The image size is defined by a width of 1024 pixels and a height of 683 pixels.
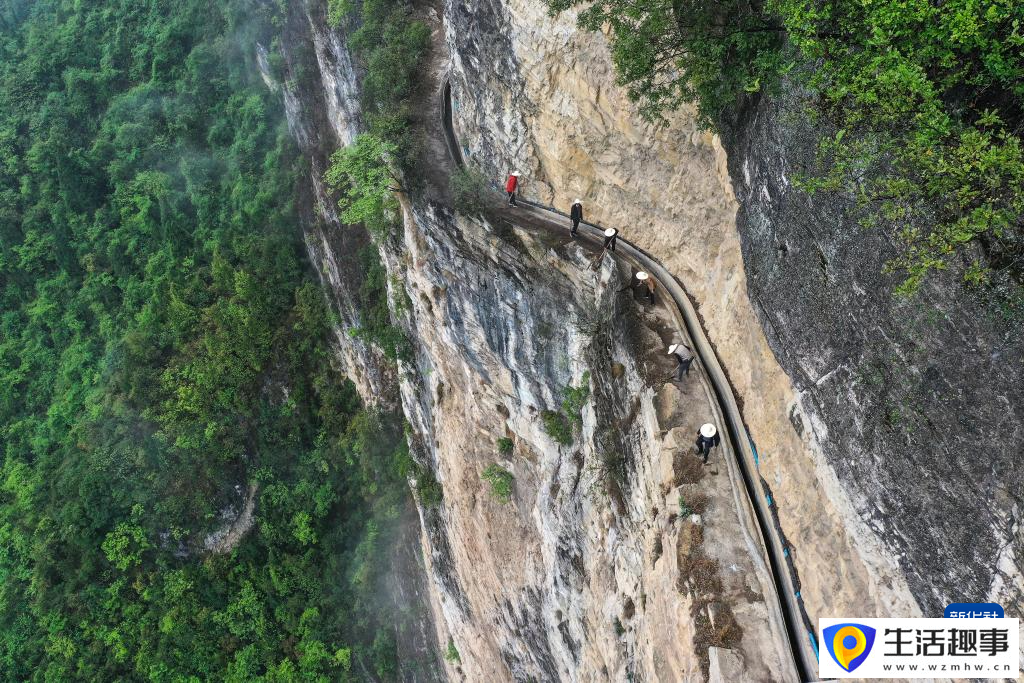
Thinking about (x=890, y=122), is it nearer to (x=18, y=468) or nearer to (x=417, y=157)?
(x=417, y=157)

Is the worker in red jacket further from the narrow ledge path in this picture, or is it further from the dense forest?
the dense forest

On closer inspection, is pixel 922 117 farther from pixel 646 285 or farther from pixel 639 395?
pixel 639 395

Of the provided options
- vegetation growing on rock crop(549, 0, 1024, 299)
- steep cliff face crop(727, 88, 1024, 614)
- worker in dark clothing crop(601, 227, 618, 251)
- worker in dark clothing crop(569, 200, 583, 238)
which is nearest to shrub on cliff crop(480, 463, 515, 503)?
worker in dark clothing crop(569, 200, 583, 238)

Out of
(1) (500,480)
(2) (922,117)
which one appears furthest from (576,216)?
(2) (922,117)

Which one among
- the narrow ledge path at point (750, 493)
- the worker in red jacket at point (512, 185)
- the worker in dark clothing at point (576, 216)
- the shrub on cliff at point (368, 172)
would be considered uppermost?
the shrub on cliff at point (368, 172)

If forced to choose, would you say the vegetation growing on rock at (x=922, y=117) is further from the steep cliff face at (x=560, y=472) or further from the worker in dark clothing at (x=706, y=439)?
the steep cliff face at (x=560, y=472)

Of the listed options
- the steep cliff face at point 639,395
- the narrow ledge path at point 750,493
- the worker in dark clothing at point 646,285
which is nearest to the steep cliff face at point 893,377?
the steep cliff face at point 639,395
